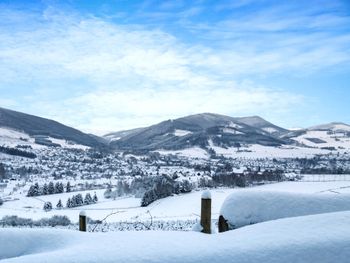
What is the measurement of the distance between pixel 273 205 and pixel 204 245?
222 cm

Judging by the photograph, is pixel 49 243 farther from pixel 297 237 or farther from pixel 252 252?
pixel 297 237

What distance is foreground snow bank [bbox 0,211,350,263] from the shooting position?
10.5 ft

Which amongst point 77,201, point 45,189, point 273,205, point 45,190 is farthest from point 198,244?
point 45,189

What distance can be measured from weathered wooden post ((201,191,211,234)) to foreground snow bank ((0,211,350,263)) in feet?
4.15

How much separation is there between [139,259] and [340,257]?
167 centimetres

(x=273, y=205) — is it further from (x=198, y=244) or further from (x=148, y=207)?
(x=148, y=207)

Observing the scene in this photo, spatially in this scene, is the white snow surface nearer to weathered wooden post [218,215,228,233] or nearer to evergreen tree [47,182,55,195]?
weathered wooden post [218,215,228,233]

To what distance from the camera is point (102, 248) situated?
134 inches

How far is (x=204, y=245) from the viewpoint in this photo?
3408 millimetres

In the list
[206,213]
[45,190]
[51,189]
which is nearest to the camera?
[206,213]

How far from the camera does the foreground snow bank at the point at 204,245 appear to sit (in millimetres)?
3197

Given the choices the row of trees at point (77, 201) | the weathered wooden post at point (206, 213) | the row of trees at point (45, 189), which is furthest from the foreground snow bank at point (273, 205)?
the row of trees at point (45, 189)

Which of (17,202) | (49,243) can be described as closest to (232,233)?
(49,243)

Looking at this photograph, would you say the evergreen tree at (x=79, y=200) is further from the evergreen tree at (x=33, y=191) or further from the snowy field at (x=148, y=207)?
the evergreen tree at (x=33, y=191)
